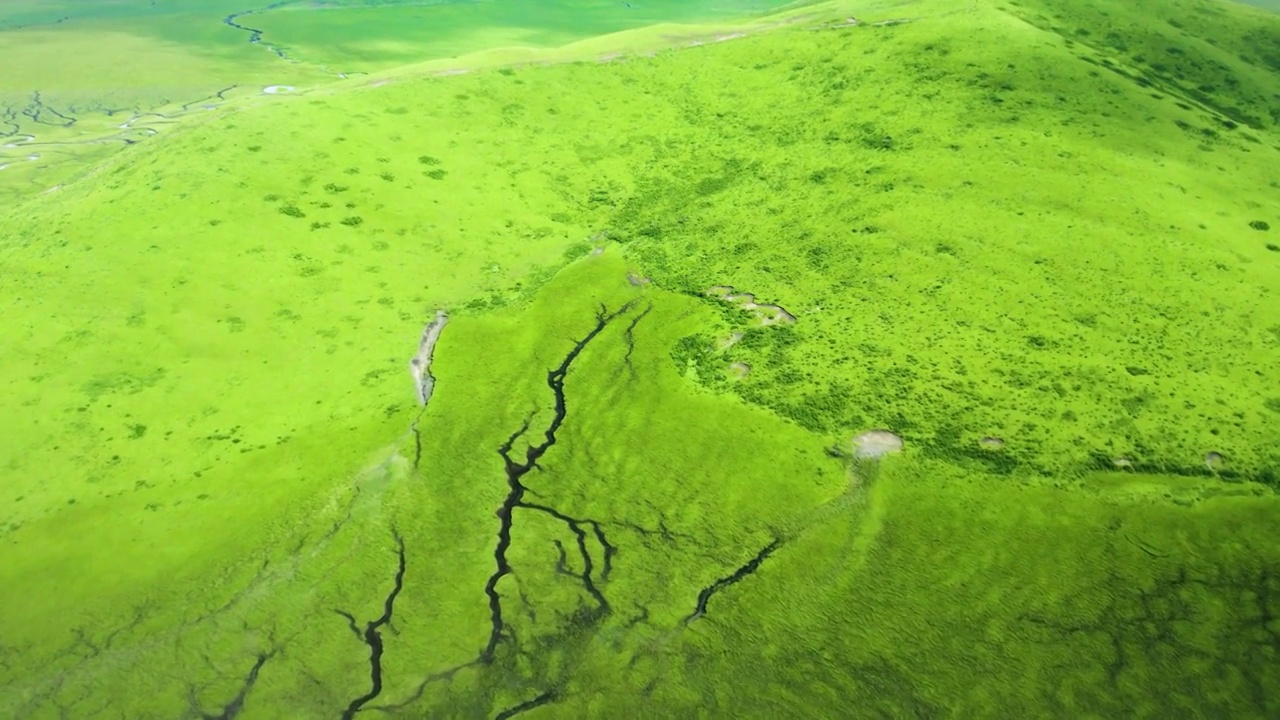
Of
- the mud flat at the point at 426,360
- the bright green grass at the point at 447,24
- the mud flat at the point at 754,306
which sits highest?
the bright green grass at the point at 447,24

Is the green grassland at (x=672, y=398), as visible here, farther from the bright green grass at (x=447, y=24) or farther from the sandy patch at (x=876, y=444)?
the bright green grass at (x=447, y=24)

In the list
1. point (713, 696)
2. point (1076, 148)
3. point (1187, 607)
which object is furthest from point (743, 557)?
point (1076, 148)

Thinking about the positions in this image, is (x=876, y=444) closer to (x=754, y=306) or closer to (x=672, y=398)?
(x=672, y=398)

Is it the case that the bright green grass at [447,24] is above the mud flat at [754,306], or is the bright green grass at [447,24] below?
above

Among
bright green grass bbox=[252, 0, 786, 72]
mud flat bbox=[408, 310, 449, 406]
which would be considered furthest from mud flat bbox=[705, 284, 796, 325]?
bright green grass bbox=[252, 0, 786, 72]

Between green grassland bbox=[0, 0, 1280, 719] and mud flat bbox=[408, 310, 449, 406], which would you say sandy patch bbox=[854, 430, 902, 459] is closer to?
green grassland bbox=[0, 0, 1280, 719]

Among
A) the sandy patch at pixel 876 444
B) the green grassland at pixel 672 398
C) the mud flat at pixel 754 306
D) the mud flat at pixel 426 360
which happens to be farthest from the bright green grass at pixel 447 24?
the sandy patch at pixel 876 444

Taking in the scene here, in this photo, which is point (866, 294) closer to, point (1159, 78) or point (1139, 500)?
point (1139, 500)
